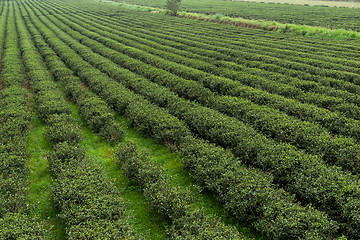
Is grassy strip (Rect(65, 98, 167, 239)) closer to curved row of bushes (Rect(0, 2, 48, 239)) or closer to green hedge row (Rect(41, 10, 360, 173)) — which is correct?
curved row of bushes (Rect(0, 2, 48, 239))

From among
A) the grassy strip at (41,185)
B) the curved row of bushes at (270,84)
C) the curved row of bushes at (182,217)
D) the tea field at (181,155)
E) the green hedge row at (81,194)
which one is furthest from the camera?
the curved row of bushes at (270,84)

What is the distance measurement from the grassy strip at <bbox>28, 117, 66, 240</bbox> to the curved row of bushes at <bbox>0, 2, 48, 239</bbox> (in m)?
0.36

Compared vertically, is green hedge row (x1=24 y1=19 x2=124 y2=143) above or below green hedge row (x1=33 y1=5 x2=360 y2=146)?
below

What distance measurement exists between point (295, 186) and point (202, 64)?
56.4ft

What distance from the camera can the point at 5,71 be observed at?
2111 centimetres

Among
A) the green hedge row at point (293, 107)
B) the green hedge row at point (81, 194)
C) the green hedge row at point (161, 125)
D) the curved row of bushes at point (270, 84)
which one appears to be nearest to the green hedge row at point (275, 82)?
the curved row of bushes at point (270, 84)

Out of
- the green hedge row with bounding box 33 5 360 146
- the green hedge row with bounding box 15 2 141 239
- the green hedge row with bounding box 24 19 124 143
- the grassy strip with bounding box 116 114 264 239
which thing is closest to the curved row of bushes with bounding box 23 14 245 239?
the grassy strip with bounding box 116 114 264 239

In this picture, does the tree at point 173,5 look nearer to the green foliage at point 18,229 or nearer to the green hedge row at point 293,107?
the green hedge row at point 293,107

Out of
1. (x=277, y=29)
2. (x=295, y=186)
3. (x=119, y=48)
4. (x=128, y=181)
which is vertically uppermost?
(x=277, y=29)

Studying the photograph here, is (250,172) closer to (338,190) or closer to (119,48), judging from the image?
(338,190)

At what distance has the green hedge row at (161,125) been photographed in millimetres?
7414

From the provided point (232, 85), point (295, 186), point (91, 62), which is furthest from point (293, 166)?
point (91, 62)

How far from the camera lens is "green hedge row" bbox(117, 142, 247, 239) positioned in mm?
7426

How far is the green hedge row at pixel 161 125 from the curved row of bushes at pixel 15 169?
5.54m
